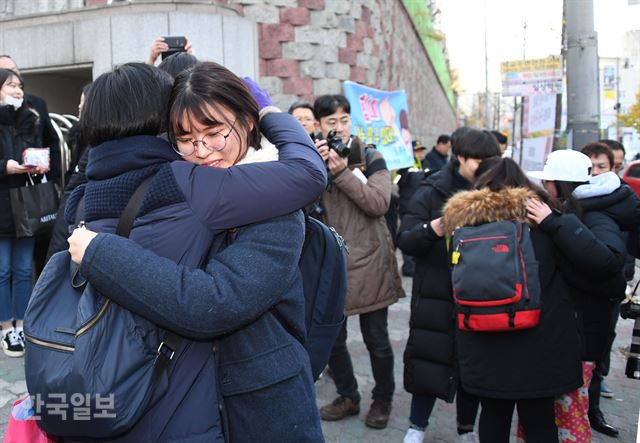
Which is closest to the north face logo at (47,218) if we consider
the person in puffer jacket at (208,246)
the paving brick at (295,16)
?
the person in puffer jacket at (208,246)

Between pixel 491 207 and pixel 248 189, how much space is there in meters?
1.59

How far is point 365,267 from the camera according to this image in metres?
3.76

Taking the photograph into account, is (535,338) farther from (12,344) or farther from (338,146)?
(12,344)

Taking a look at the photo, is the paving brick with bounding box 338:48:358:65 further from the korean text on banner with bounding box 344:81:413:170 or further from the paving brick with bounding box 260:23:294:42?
the paving brick with bounding box 260:23:294:42

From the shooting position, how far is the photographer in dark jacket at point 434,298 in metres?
3.28

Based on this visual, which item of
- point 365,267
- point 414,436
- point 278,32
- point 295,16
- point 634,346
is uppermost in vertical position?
point 295,16

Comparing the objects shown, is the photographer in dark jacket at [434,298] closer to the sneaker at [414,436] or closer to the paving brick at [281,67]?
the sneaker at [414,436]

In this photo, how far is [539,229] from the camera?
2768mm

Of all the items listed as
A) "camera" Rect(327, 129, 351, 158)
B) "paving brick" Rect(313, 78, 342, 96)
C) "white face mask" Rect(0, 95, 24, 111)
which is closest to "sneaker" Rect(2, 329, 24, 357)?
"white face mask" Rect(0, 95, 24, 111)

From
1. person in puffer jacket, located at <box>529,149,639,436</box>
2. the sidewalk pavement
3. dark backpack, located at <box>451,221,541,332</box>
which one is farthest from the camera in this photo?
the sidewalk pavement

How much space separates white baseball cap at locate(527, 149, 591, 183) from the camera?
A: 10.3 ft

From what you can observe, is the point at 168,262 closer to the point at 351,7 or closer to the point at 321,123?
the point at 321,123

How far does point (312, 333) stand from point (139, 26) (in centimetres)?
560

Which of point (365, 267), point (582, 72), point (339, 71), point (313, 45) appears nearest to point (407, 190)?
point (339, 71)
